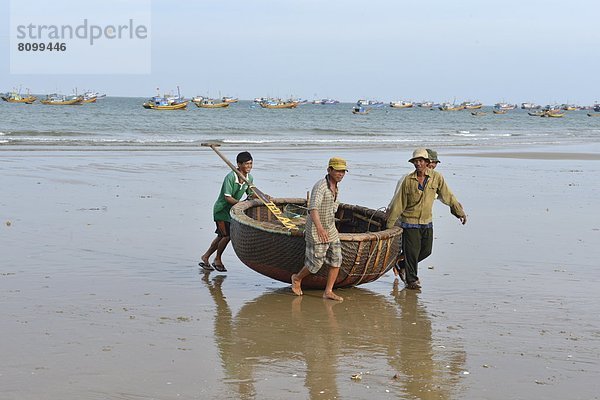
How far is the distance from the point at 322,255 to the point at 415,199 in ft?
3.72

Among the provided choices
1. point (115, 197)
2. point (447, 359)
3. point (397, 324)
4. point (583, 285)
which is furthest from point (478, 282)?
point (115, 197)

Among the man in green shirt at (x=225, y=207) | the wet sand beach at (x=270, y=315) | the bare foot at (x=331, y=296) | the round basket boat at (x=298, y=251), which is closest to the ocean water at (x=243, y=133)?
the wet sand beach at (x=270, y=315)

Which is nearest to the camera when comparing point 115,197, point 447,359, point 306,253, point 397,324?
point 447,359

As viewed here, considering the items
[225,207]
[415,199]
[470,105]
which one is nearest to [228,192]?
[225,207]

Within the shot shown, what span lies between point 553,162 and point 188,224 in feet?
51.6

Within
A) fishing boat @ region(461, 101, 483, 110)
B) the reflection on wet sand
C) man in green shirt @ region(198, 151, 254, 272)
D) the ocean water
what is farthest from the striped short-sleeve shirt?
fishing boat @ region(461, 101, 483, 110)

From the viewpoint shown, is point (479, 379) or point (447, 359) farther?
point (447, 359)

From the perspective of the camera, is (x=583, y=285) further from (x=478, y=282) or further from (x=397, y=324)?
(x=397, y=324)

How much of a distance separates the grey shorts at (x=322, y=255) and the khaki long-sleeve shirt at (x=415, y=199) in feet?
2.58

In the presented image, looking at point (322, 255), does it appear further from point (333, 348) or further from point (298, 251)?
point (333, 348)

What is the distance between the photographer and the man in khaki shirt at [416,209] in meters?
7.75

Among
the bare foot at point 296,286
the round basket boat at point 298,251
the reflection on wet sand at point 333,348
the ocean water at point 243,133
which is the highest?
the round basket boat at point 298,251

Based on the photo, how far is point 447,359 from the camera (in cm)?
575

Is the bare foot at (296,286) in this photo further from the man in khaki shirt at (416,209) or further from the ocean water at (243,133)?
the ocean water at (243,133)
